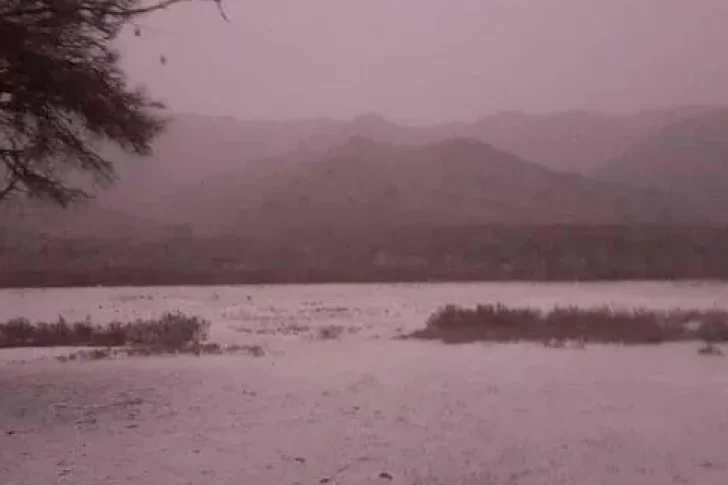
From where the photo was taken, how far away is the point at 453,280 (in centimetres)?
2652

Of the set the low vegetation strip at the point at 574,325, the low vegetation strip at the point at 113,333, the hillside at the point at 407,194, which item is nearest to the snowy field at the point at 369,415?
the low vegetation strip at the point at 574,325

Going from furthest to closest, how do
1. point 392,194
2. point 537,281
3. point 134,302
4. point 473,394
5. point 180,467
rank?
point 392,194 < point 537,281 < point 134,302 < point 473,394 < point 180,467

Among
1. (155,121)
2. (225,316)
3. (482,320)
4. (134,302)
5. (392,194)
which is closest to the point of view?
(155,121)


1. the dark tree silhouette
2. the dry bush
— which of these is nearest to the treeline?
the dry bush

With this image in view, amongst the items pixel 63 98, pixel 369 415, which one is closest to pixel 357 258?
pixel 63 98

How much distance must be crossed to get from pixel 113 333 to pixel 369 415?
30.8ft

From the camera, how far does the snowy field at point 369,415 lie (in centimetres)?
776

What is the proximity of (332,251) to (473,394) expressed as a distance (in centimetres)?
1793

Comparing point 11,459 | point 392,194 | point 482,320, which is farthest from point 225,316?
point 392,194

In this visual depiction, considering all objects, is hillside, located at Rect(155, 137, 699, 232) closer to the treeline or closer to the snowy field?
the treeline

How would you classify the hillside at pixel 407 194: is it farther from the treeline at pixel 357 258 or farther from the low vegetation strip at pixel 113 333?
the low vegetation strip at pixel 113 333

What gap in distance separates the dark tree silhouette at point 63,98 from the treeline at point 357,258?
42.6ft

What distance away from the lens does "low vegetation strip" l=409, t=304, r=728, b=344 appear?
15.2 meters

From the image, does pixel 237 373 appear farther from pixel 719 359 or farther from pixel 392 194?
pixel 392 194
